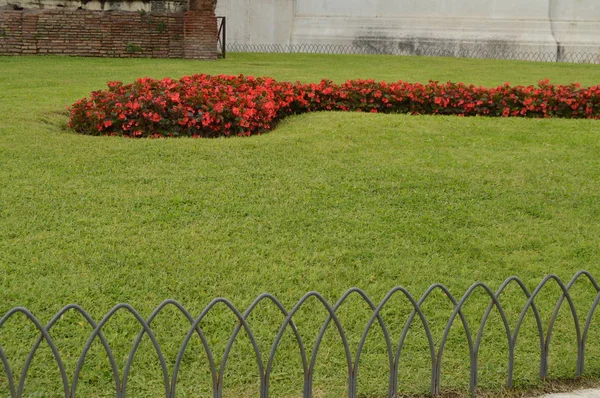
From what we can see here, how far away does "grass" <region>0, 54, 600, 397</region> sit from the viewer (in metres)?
3.72

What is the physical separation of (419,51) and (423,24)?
0.81 metres

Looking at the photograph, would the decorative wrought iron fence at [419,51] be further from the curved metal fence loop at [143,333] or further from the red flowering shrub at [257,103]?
the curved metal fence loop at [143,333]

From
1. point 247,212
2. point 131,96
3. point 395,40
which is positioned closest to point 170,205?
point 247,212

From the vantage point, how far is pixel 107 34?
53.0ft

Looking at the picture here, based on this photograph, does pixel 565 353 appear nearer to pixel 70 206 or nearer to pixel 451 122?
pixel 70 206

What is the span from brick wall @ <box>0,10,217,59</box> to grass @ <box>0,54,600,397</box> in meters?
8.26

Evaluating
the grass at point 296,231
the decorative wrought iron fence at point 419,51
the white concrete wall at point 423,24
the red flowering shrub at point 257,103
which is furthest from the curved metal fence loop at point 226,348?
the white concrete wall at point 423,24

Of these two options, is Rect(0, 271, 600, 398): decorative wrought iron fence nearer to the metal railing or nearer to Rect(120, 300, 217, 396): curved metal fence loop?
Rect(120, 300, 217, 396): curved metal fence loop

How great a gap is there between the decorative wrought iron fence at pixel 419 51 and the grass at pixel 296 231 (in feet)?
34.2

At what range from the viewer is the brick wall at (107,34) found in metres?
15.8

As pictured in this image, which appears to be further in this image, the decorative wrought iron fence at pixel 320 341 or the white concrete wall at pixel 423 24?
the white concrete wall at pixel 423 24

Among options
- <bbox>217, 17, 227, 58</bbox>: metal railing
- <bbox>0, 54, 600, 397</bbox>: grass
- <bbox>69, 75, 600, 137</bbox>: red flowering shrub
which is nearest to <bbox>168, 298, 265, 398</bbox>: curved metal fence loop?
<bbox>0, 54, 600, 397</bbox>: grass

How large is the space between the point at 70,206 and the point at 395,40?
14973mm

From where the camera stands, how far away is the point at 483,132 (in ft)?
25.7
